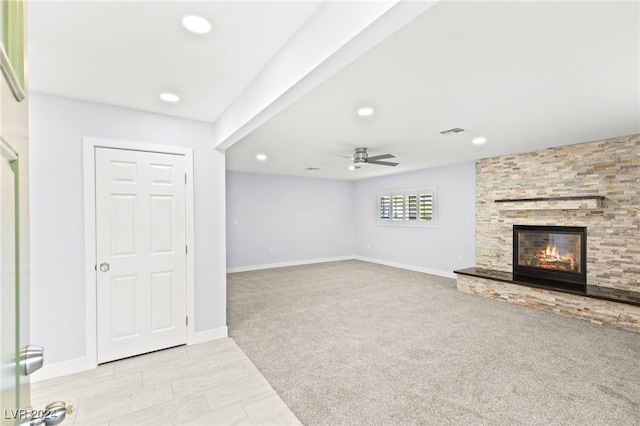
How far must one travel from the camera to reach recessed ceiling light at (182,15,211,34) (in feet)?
5.52

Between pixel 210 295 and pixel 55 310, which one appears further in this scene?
pixel 210 295

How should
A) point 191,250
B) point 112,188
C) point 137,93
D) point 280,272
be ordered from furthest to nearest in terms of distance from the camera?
point 280,272 < point 191,250 < point 112,188 < point 137,93

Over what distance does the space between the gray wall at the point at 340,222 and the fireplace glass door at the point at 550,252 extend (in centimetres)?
100

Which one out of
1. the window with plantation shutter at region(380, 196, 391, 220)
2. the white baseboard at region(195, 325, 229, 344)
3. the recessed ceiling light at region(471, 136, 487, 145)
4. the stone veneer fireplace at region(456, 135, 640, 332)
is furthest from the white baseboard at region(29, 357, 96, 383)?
the window with plantation shutter at region(380, 196, 391, 220)

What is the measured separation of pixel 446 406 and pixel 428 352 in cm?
87

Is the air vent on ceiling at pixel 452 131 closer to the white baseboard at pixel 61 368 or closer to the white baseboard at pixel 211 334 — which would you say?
the white baseboard at pixel 211 334

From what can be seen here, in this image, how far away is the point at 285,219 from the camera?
8.23m

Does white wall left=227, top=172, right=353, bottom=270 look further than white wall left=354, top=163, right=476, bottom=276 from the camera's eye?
Yes

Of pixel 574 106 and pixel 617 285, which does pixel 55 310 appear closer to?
pixel 574 106

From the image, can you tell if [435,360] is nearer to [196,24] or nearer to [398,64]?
[398,64]

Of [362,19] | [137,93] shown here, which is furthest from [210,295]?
[362,19]

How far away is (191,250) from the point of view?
3.36 meters

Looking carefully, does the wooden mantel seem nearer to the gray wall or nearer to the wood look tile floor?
the gray wall

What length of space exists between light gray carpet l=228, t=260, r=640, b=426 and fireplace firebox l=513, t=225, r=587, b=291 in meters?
0.88
